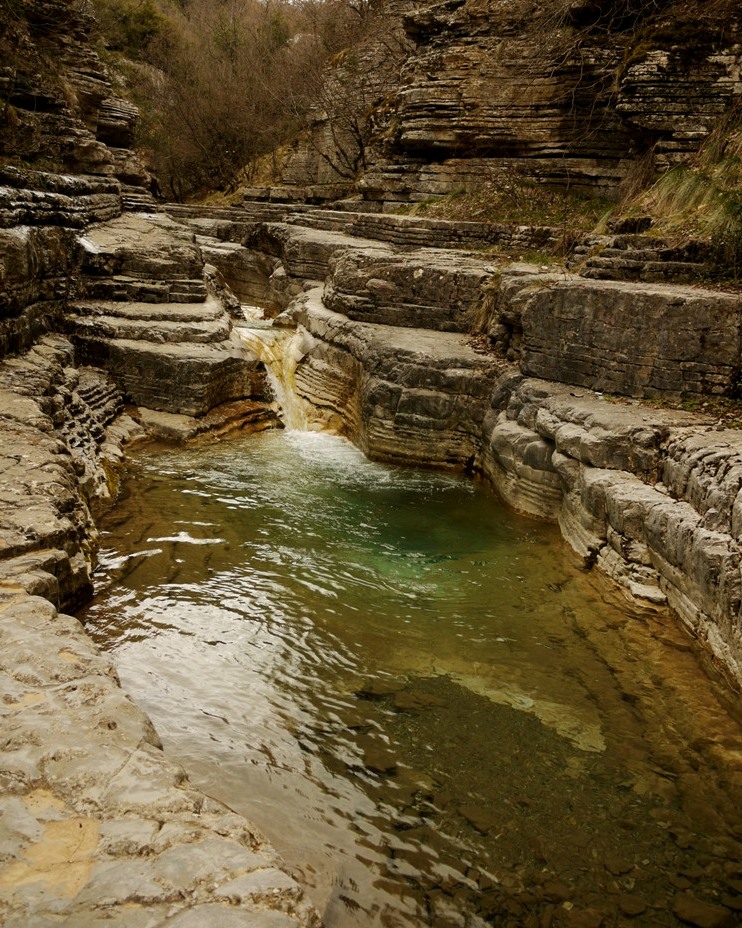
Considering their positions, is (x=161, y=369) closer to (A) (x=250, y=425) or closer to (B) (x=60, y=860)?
(A) (x=250, y=425)

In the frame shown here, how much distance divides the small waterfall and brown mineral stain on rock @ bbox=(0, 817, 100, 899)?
814 cm

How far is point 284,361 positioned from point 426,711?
7.81m

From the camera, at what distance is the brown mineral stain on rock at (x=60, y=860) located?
6.88ft

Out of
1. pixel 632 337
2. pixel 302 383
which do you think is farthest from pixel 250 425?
pixel 632 337

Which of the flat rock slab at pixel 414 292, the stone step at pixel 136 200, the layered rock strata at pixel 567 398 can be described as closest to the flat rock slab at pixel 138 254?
the layered rock strata at pixel 567 398

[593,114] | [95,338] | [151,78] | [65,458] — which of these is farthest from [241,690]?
[151,78]

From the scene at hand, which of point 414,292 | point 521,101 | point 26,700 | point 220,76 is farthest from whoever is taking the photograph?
point 220,76

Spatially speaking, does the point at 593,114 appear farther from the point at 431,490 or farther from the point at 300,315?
the point at 431,490

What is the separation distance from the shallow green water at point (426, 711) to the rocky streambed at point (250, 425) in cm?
42

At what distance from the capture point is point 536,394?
7.79 metres

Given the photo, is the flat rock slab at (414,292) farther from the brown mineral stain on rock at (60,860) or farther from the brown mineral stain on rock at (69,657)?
the brown mineral stain on rock at (60,860)

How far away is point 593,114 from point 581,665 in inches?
483

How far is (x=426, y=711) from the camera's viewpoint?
170 inches

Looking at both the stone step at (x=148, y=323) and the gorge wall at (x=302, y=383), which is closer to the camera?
the gorge wall at (x=302, y=383)
